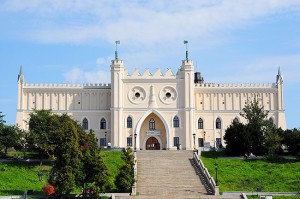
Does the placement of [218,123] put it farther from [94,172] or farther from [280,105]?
[94,172]

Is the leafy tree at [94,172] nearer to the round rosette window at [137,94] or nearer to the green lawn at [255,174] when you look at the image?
the green lawn at [255,174]

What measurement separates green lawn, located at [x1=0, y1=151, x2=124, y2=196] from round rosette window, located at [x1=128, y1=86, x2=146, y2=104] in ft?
38.0

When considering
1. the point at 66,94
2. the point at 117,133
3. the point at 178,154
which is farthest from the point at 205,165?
the point at 66,94

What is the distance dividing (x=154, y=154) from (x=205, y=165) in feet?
21.7

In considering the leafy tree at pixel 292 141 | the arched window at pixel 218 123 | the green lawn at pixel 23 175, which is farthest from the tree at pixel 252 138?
the green lawn at pixel 23 175

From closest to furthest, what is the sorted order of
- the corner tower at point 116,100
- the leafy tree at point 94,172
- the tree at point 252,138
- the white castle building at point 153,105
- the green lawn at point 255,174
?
the leafy tree at point 94,172 < the green lawn at point 255,174 < the tree at point 252,138 < the corner tower at point 116,100 < the white castle building at point 153,105

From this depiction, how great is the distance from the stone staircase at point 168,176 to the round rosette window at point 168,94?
11287 mm

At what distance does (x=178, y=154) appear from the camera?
208 ft

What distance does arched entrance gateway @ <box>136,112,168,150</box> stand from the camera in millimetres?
74562

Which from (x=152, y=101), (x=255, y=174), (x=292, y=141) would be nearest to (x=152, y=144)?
(x=152, y=101)

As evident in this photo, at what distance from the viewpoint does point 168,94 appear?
74438mm

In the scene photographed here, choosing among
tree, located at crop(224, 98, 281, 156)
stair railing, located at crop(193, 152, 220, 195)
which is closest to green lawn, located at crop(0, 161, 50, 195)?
stair railing, located at crop(193, 152, 220, 195)

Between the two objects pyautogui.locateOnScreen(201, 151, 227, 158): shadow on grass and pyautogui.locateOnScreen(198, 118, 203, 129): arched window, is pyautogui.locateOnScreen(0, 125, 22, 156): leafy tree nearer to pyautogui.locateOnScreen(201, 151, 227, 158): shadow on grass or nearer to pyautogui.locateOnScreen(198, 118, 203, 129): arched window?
pyautogui.locateOnScreen(201, 151, 227, 158): shadow on grass

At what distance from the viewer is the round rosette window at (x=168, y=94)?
243 ft
